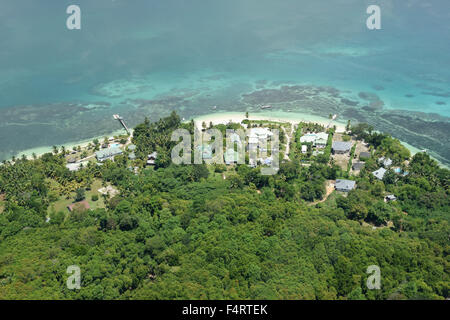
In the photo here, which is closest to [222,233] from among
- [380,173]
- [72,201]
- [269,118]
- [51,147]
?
[72,201]

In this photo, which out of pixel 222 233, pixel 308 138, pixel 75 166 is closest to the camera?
pixel 222 233

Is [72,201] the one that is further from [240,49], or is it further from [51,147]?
[240,49]

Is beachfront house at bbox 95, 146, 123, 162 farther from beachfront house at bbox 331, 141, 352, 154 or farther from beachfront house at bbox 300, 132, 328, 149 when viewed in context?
beachfront house at bbox 331, 141, 352, 154

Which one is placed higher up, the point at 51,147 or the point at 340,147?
the point at 51,147

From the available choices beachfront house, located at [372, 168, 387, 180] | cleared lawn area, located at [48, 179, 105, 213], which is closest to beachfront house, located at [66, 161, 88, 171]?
cleared lawn area, located at [48, 179, 105, 213]

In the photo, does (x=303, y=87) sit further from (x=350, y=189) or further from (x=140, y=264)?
(x=140, y=264)

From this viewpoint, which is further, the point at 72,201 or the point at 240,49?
the point at 240,49

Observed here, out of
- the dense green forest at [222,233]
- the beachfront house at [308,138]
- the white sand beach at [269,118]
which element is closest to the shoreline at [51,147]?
the dense green forest at [222,233]
